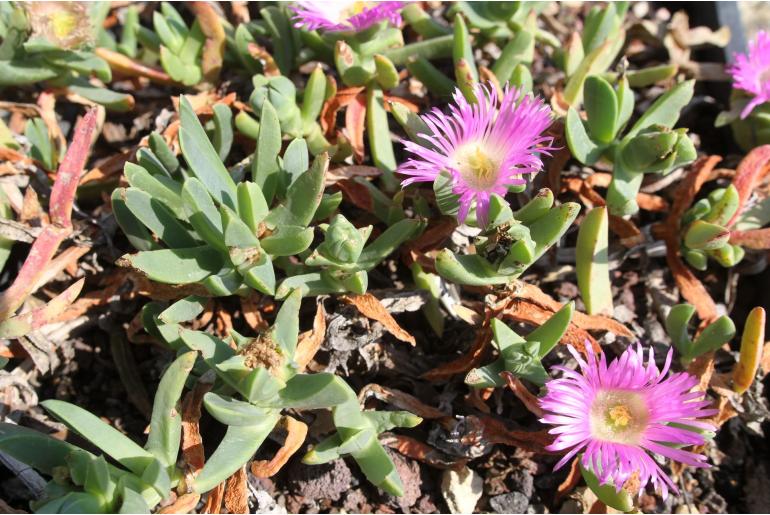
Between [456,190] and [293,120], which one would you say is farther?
[293,120]

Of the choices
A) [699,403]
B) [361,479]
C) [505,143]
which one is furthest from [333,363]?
[699,403]

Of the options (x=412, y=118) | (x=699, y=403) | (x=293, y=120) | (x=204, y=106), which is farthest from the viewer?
(x=204, y=106)

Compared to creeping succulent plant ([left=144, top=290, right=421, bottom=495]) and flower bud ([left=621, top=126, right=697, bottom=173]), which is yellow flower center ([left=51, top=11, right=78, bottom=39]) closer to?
creeping succulent plant ([left=144, top=290, right=421, bottom=495])

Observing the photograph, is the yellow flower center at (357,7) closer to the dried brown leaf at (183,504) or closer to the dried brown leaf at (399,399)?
the dried brown leaf at (399,399)

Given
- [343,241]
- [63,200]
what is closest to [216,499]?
[343,241]

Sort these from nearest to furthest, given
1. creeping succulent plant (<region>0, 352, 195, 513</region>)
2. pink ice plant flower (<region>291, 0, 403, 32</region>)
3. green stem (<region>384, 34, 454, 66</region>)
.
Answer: creeping succulent plant (<region>0, 352, 195, 513</region>) < pink ice plant flower (<region>291, 0, 403, 32</region>) < green stem (<region>384, 34, 454, 66</region>)

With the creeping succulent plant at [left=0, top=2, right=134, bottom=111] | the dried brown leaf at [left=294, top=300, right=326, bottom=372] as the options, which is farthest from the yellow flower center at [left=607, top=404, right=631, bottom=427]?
the creeping succulent plant at [left=0, top=2, right=134, bottom=111]

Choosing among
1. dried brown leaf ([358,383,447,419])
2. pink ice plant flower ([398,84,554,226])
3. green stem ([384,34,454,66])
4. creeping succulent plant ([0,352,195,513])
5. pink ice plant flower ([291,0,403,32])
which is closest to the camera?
creeping succulent plant ([0,352,195,513])

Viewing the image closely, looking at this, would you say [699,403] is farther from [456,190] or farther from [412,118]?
[412,118]
